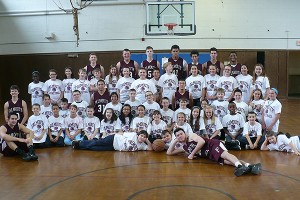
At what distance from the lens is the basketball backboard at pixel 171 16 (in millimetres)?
12805

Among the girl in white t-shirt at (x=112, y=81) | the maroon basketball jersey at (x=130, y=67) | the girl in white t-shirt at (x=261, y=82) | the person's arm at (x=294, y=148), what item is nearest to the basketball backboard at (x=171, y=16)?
the maroon basketball jersey at (x=130, y=67)

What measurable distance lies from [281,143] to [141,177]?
116 inches

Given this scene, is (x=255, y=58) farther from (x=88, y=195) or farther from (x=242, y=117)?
(x=88, y=195)

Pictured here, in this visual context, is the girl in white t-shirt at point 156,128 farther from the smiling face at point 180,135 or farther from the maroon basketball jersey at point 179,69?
the maroon basketball jersey at point 179,69

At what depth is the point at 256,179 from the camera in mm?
4816

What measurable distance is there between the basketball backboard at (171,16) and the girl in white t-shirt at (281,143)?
6.89 meters

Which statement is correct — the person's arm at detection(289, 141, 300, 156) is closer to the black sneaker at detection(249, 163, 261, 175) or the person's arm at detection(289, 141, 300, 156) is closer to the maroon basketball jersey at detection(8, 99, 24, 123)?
the black sneaker at detection(249, 163, 261, 175)

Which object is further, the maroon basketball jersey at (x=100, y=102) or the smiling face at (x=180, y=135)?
the maroon basketball jersey at (x=100, y=102)

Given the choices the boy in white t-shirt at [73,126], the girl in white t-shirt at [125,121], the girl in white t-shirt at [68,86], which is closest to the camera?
the girl in white t-shirt at [125,121]

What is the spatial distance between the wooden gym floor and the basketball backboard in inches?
292

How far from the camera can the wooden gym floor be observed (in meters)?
4.27

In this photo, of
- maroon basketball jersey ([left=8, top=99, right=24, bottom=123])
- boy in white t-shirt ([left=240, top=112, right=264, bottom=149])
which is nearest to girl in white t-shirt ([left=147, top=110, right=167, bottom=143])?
boy in white t-shirt ([left=240, top=112, right=264, bottom=149])

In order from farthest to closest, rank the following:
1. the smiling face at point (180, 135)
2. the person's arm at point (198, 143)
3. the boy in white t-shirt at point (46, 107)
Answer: the boy in white t-shirt at point (46, 107), the smiling face at point (180, 135), the person's arm at point (198, 143)

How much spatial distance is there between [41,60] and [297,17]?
10885 millimetres
